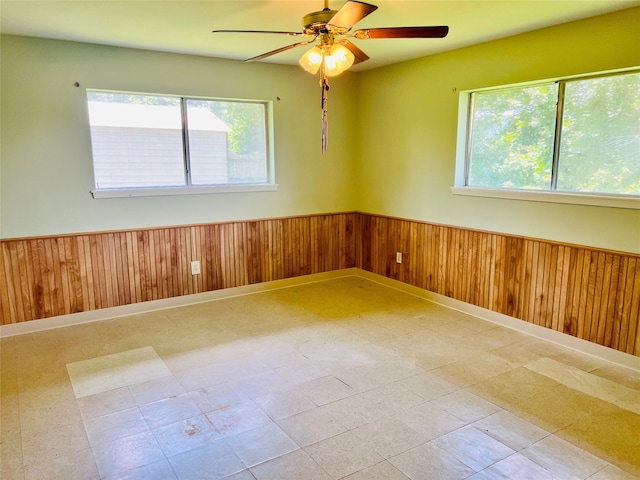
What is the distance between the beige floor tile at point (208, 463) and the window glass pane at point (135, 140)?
107 inches

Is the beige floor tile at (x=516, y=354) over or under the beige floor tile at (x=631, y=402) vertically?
over

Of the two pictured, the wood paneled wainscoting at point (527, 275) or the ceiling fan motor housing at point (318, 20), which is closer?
the ceiling fan motor housing at point (318, 20)

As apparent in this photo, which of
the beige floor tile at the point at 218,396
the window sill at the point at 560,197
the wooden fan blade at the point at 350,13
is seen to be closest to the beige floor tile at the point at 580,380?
the window sill at the point at 560,197

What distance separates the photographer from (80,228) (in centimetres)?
386

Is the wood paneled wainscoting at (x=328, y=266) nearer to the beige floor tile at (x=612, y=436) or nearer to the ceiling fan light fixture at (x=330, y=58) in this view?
the beige floor tile at (x=612, y=436)

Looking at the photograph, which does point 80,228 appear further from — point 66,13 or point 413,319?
point 413,319

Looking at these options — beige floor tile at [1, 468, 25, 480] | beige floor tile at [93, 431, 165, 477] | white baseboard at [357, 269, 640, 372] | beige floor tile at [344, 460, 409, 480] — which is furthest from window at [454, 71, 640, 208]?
beige floor tile at [1, 468, 25, 480]

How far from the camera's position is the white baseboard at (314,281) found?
10.7 feet

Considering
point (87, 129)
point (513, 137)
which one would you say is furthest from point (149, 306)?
point (513, 137)

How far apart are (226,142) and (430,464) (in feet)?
11.7

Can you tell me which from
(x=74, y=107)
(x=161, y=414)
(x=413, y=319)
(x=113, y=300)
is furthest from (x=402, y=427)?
(x=74, y=107)

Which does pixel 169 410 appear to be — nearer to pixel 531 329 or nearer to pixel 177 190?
pixel 177 190

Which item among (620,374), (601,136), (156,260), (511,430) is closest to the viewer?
(511,430)

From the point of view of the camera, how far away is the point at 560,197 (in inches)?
131
